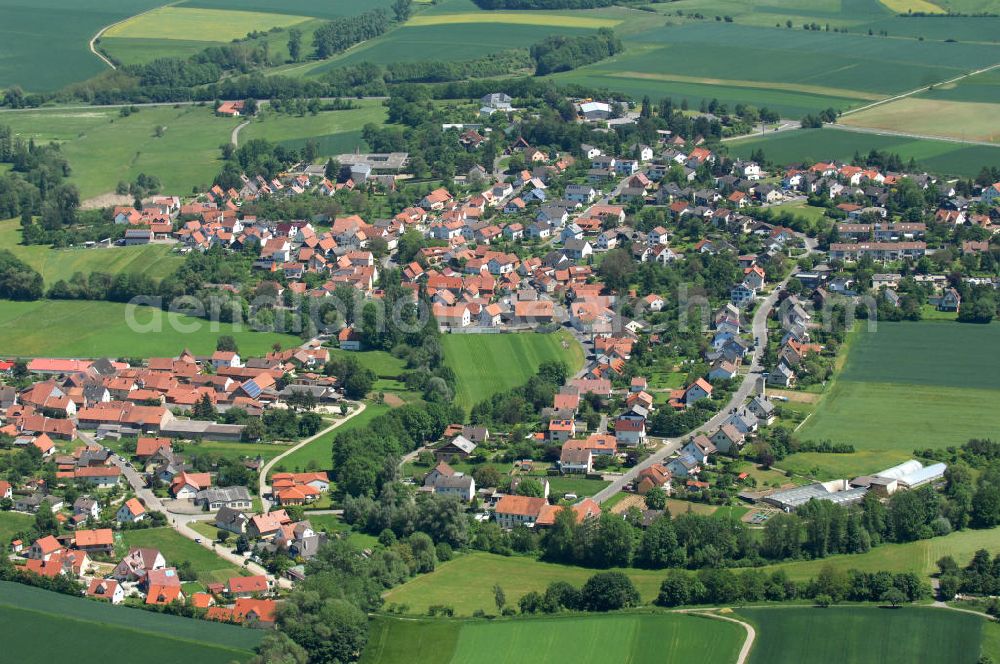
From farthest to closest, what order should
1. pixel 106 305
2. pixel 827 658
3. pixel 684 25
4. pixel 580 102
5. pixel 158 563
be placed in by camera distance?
pixel 684 25, pixel 580 102, pixel 106 305, pixel 158 563, pixel 827 658

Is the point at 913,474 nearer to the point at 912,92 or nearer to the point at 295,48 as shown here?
the point at 912,92

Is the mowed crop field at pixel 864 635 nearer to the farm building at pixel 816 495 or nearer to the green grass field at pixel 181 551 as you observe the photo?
the farm building at pixel 816 495

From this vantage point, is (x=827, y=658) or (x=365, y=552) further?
(x=365, y=552)

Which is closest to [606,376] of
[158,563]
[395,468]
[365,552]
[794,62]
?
[395,468]

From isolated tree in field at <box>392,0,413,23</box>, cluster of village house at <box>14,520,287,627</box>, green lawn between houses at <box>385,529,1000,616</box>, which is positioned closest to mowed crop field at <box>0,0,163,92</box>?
isolated tree in field at <box>392,0,413,23</box>

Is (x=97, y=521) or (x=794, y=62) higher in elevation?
(x=794, y=62)

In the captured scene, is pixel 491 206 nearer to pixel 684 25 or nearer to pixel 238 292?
pixel 238 292

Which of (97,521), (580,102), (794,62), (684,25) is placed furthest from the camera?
(684,25)
